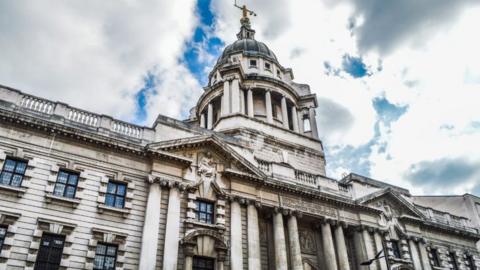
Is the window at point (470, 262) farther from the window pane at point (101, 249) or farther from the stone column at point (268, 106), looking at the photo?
the window pane at point (101, 249)

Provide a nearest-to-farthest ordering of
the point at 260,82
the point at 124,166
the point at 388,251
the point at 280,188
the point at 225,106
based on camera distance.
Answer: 1. the point at 124,166
2. the point at 280,188
3. the point at 388,251
4. the point at 225,106
5. the point at 260,82

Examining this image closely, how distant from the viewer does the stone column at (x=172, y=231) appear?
19.0 m

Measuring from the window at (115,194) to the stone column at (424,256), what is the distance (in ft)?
72.3

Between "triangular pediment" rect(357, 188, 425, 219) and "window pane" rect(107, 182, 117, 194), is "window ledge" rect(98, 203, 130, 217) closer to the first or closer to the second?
"window pane" rect(107, 182, 117, 194)

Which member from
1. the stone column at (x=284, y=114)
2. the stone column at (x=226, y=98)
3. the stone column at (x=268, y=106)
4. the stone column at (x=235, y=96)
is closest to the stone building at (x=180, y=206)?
the stone column at (x=235, y=96)

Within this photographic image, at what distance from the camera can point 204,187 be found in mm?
22422

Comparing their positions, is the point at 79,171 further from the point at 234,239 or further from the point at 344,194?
the point at 344,194

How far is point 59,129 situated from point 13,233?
5.39 metres

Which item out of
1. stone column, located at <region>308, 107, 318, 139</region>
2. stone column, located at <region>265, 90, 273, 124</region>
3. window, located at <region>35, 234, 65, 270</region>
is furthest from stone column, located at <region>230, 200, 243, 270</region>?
stone column, located at <region>308, 107, 318, 139</region>

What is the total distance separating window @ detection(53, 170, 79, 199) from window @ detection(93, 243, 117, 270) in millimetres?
2981

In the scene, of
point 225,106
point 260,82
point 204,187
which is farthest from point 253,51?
point 204,187

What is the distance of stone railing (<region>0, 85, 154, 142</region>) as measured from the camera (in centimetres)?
1948

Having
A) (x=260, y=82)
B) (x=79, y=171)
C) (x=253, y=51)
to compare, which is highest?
(x=253, y=51)

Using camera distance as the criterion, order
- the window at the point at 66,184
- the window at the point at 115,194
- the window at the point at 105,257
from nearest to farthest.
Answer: the window at the point at 105,257, the window at the point at 66,184, the window at the point at 115,194
